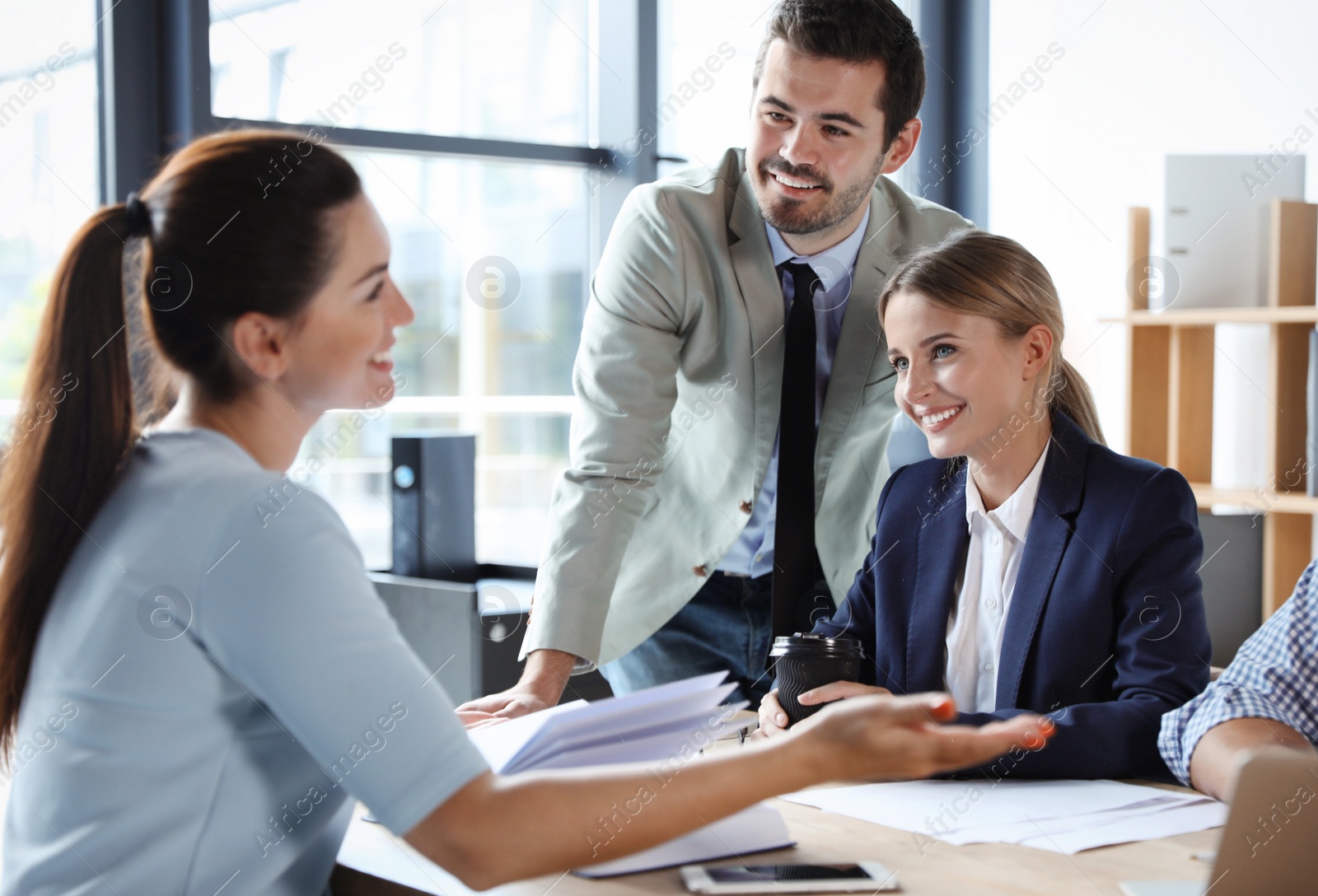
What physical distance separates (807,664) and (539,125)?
2.59 metres

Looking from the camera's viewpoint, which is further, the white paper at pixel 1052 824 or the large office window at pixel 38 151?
the large office window at pixel 38 151

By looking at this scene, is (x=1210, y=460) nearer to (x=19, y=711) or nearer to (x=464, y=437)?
(x=464, y=437)

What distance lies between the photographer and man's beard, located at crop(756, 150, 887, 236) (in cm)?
194

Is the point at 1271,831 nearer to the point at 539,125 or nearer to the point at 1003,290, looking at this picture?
the point at 1003,290

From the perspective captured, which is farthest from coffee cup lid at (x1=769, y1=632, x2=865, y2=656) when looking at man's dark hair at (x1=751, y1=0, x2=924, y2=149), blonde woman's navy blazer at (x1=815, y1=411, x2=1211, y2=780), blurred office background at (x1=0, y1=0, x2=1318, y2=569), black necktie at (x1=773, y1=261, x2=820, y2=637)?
blurred office background at (x1=0, y1=0, x2=1318, y2=569)

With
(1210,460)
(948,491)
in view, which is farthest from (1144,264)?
(948,491)

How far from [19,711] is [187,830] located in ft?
0.63

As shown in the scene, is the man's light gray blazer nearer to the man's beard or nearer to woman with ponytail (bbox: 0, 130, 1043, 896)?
the man's beard

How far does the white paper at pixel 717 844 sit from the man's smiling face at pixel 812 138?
1.11 m

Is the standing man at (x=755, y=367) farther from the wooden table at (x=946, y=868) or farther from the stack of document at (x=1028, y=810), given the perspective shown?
the wooden table at (x=946, y=868)

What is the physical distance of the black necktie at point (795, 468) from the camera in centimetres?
201

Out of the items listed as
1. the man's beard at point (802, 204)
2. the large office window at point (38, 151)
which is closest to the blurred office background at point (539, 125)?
the large office window at point (38, 151)

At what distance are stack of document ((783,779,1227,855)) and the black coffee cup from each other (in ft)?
0.52

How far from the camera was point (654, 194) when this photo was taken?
2.06 m
